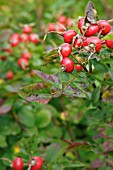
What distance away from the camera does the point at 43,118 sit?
74.8 inches

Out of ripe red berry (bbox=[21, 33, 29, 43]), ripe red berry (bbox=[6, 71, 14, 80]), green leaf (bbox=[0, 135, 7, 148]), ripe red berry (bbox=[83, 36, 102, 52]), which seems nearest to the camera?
ripe red berry (bbox=[83, 36, 102, 52])

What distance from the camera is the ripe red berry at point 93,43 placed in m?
1.02

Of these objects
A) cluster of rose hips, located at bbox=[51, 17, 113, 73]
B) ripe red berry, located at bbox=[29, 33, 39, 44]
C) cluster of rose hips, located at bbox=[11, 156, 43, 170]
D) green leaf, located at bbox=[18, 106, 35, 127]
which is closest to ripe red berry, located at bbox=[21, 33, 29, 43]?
ripe red berry, located at bbox=[29, 33, 39, 44]

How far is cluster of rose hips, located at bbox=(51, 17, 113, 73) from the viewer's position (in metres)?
1.04

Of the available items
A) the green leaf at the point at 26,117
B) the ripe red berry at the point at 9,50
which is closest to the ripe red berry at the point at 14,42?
the ripe red berry at the point at 9,50

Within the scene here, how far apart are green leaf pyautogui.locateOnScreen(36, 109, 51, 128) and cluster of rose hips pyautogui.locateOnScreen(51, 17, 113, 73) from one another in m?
0.85

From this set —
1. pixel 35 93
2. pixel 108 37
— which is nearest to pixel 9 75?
pixel 35 93

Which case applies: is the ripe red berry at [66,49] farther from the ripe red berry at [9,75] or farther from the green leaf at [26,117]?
the ripe red berry at [9,75]

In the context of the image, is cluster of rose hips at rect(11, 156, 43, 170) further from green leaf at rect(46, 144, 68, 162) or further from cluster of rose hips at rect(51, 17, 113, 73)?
cluster of rose hips at rect(51, 17, 113, 73)

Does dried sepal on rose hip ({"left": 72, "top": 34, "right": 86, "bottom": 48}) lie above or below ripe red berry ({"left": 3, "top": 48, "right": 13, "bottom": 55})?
above

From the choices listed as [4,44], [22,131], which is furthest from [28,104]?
[4,44]

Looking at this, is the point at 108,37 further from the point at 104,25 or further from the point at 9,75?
the point at 9,75

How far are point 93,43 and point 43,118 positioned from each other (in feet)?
3.07

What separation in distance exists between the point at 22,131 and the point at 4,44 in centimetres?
64
